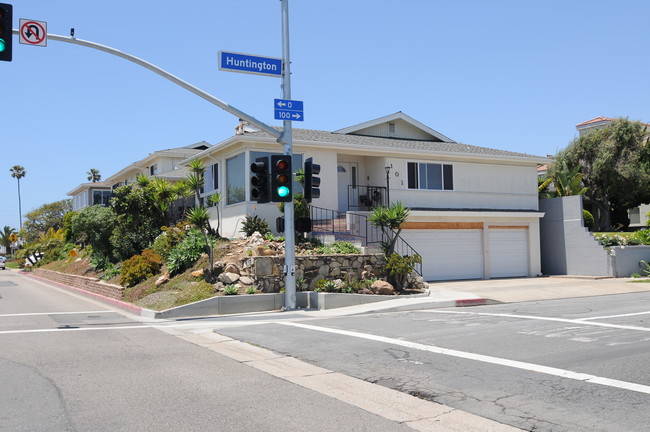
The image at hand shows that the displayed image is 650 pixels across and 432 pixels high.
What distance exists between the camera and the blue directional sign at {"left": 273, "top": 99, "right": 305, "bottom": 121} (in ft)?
52.6

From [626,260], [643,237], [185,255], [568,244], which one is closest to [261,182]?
[185,255]

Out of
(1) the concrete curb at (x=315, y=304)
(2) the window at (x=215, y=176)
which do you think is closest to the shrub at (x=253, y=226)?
(1) the concrete curb at (x=315, y=304)

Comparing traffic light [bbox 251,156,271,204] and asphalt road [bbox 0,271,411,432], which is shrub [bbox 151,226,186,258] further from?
asphalt road [bbox 0,271,411,432]

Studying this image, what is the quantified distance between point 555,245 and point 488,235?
412cm

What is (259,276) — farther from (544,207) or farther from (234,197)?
(544,207)

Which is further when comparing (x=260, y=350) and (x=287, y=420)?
(x=260, y=350)

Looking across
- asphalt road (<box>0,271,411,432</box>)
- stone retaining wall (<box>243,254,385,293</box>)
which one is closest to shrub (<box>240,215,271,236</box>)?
stone retaining wall (<box>243,254,385,293</box>)

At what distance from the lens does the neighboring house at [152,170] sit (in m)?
35.8

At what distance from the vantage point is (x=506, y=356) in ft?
30.2

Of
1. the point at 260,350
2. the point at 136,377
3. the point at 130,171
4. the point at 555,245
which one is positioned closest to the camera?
the point at 136,377

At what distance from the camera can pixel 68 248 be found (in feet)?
139

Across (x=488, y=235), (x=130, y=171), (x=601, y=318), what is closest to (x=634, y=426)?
(x=601, y=318)

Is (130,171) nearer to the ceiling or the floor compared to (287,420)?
nearer to the ceiling

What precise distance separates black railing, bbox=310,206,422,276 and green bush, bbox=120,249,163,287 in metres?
5.96
